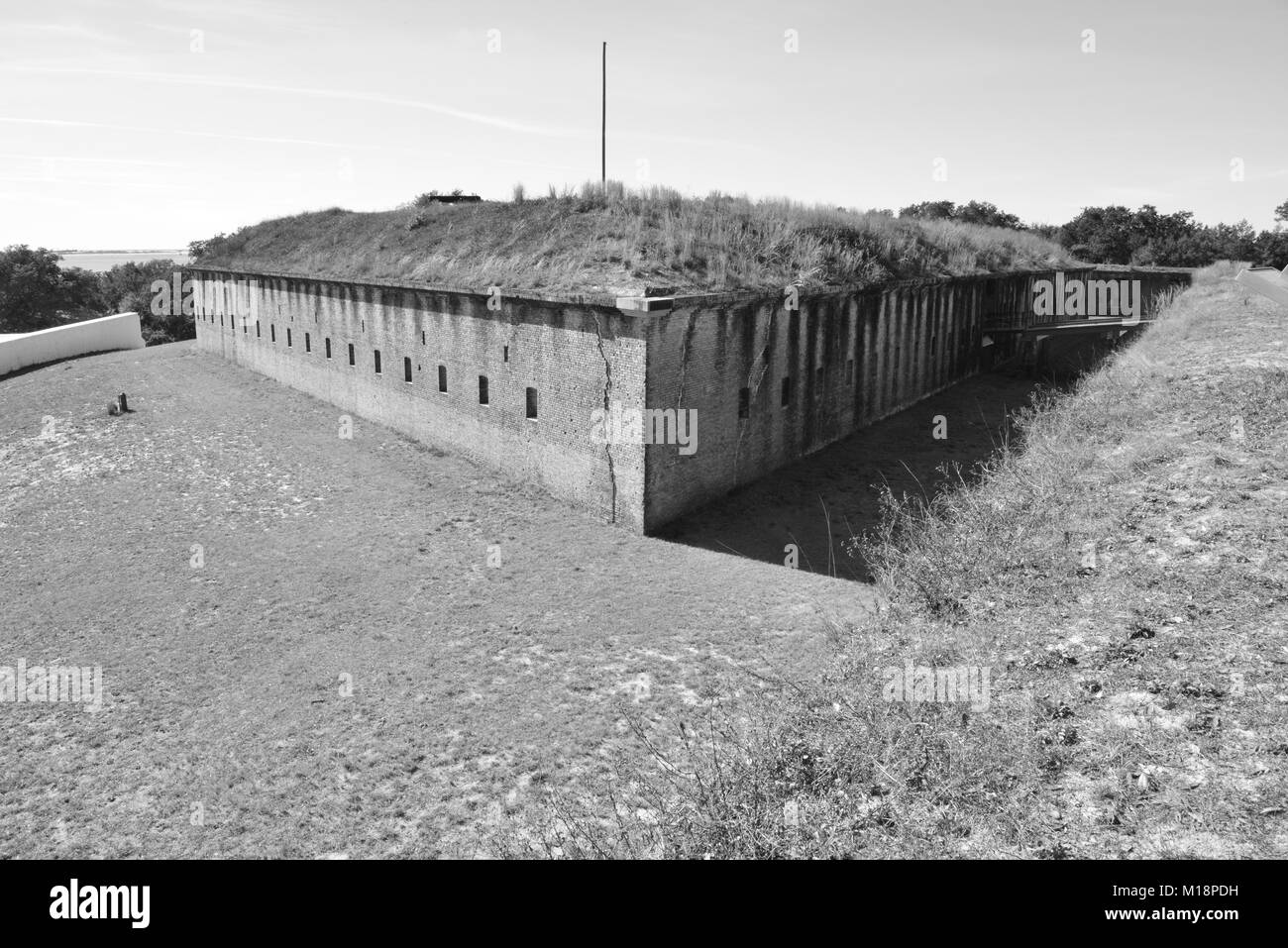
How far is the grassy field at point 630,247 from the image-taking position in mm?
16938

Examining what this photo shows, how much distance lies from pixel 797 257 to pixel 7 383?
28668mm

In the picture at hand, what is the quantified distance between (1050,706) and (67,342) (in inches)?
A: 1597

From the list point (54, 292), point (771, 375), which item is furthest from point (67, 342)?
point (54, 292)

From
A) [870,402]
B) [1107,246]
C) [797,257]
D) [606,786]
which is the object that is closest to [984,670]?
[606,786]

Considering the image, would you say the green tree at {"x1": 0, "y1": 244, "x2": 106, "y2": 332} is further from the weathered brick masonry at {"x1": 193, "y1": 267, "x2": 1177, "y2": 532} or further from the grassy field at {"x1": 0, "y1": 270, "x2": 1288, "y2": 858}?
the grassy field at {"x1": 0, "y1": 270, "x2": 1288, "y2": 858}

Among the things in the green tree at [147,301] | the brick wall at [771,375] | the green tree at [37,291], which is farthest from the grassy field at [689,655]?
the green tree at [37,291]

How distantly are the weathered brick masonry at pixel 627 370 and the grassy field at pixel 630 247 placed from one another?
0.62 meters

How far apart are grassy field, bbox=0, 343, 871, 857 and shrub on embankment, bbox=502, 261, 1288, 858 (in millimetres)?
1152

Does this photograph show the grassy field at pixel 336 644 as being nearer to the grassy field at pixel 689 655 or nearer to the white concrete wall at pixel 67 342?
the grassy field at pixel 689 655

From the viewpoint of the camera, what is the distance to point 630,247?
17.2 m

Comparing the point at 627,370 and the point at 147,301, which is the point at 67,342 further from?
the point at 627,370

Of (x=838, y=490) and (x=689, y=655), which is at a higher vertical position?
(x=838, y=490)
